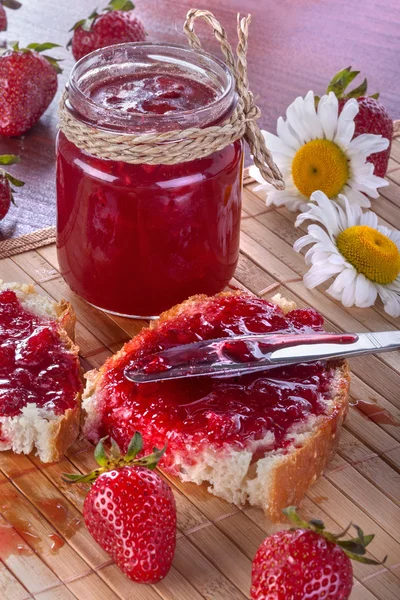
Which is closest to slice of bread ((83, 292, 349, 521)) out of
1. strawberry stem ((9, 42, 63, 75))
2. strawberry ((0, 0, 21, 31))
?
strawberry stem ((9, 42, 63, 75))

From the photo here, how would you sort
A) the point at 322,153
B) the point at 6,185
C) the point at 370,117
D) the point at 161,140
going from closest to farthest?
the point at 161,140
the point at 6,185
the point at 322,153
the point at 370,117

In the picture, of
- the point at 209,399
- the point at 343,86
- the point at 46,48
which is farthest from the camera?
the point at 46,48

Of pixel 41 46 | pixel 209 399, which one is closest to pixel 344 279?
pixel 209 399

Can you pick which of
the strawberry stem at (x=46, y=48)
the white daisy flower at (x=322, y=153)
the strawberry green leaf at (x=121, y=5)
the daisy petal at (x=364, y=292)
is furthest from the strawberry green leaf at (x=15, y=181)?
the daisy petal at (x=364, y=292)

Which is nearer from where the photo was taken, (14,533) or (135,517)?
(135,517)

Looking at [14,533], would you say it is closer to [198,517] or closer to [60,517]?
[60,517]

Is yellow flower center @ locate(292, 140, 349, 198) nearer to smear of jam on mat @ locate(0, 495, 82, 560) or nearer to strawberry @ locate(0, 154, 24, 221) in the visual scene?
strawberry @ locate(0, 154, 24, 221)

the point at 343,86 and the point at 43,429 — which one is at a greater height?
the point at 343,86

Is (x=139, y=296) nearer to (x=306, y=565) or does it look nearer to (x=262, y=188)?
(x=262, y=188)
